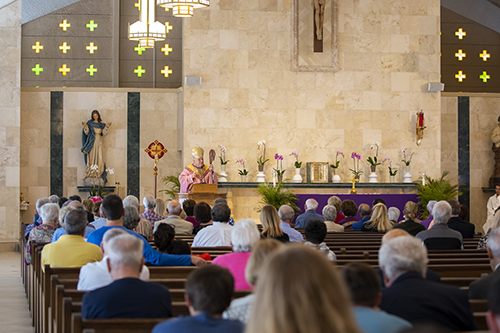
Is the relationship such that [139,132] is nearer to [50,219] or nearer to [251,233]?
[50,219]

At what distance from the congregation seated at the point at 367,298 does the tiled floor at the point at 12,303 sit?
4424 millimetres

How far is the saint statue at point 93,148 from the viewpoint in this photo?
14.7 meters

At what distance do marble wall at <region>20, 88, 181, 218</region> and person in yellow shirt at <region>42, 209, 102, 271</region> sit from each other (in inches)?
400

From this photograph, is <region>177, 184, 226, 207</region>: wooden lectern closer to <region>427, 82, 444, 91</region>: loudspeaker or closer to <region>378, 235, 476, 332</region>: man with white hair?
<region>427, 82, 444, 91</region>: loudspeaker

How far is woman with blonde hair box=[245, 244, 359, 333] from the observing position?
129cm

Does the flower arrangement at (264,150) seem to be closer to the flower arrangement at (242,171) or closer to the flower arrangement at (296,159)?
the flower arrangement at (242,171)

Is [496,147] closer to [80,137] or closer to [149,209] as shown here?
[80,137]

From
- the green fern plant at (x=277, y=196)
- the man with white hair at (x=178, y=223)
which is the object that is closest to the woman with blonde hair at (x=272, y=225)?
the man with white hair at (x=178, y=223)

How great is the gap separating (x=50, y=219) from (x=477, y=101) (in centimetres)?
1231

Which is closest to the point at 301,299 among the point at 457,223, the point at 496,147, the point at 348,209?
the point at 457,223

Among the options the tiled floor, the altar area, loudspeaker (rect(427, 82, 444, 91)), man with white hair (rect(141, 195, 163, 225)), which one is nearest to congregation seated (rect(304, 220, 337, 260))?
the tiled floor

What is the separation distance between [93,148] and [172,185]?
2.03m

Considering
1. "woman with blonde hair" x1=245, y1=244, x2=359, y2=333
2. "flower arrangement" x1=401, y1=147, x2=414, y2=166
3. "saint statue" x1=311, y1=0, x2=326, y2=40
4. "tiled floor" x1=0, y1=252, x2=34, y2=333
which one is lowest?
"tiled floor" x1=0, y1=252, x2=34, y2=333

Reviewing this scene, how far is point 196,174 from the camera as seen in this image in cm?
1243
